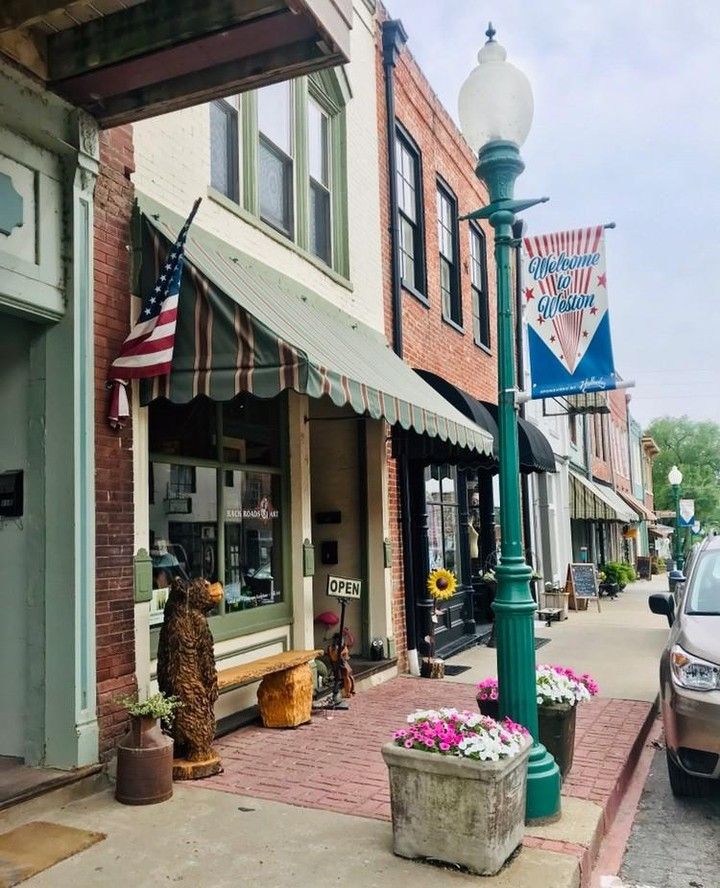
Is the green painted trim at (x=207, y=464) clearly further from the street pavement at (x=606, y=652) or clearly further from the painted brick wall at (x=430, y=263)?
the street pavement at (x=606, y=652)

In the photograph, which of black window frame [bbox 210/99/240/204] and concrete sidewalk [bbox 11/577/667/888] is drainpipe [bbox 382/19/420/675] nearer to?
concrete sidewalk [bbox 11/577/667/888]

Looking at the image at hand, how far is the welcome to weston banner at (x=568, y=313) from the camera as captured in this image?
739cm

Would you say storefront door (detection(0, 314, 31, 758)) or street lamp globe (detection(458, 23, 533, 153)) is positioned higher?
street lamp globe (detection(458, 23, 533, 153))

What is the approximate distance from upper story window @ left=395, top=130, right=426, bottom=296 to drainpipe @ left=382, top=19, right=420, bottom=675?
0.53m

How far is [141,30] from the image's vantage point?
4602 millimetres

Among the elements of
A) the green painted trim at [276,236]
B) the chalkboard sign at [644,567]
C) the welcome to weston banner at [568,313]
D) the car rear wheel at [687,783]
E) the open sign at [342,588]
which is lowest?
the chalkboard sign at [644,567]

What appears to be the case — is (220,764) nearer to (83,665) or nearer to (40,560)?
(83,665)

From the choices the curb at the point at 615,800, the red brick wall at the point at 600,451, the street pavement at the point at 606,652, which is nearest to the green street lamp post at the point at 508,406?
the curb at the point at 615,800

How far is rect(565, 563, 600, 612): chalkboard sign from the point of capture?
1783 cm

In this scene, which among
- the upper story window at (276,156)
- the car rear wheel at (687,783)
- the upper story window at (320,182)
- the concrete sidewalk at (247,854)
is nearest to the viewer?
the concrete sidewalk at (247,854)

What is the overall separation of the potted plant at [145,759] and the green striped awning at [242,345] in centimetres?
197

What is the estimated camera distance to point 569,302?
7359 millimetres

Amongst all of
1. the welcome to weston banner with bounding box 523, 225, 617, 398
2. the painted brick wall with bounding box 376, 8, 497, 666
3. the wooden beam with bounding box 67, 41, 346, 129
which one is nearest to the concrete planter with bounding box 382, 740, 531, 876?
the wooden beam with bounding box 67, 41, 346, 129

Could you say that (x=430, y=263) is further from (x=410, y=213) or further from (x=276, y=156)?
(x=276, y=156)
